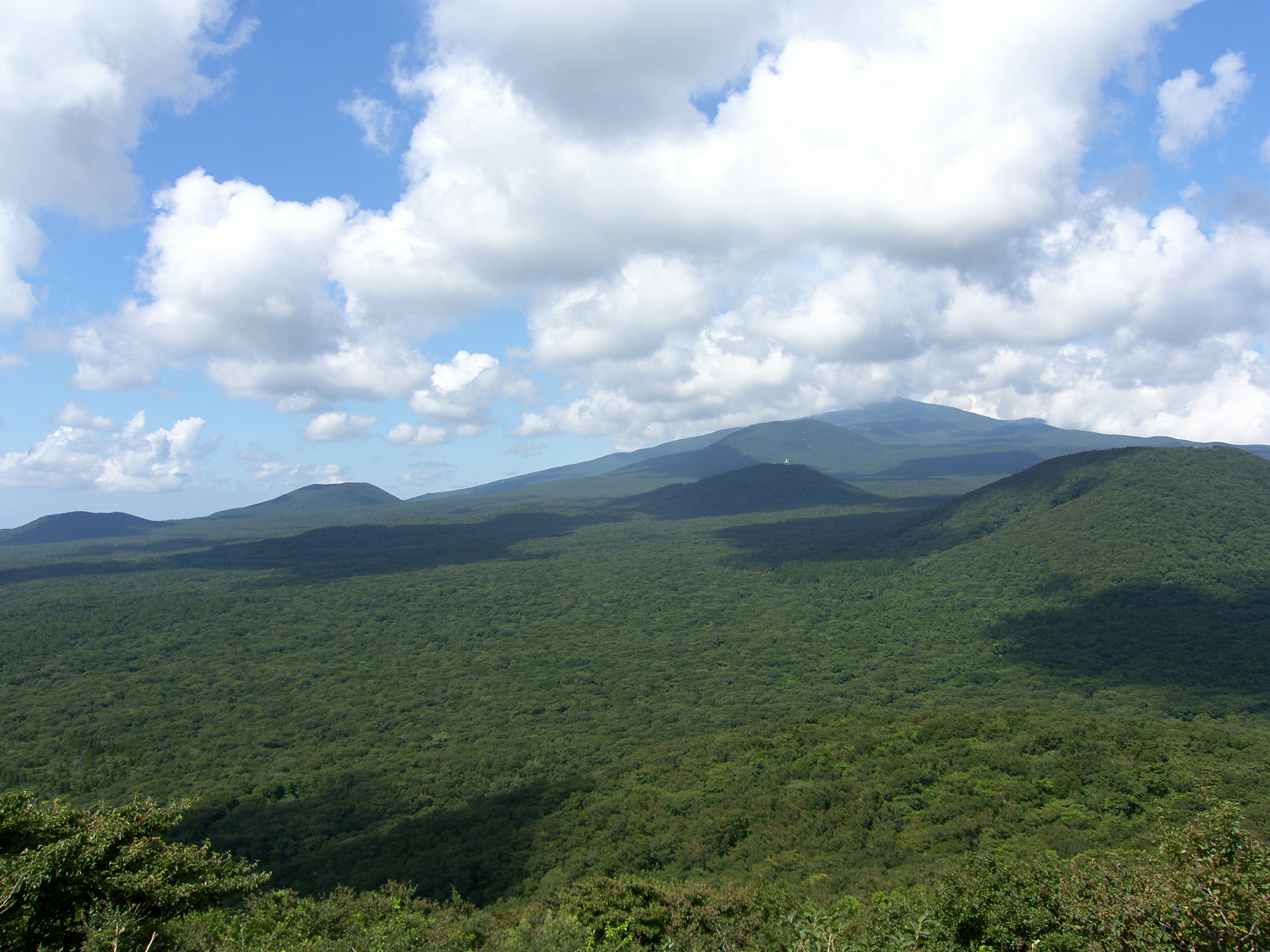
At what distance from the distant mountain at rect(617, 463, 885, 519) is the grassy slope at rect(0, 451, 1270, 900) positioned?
47.5 meters

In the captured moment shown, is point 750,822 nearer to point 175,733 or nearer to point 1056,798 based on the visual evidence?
point 1056,798

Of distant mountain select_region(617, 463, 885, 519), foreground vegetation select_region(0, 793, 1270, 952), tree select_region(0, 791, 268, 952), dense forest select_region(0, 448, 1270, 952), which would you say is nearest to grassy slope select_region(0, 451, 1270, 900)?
dense forest select_region(0, 448, 1270, 952)

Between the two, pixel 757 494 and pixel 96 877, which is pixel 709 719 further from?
pixel 757 494

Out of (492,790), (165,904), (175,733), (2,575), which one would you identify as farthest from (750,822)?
(2,575)

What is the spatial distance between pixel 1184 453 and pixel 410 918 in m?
118

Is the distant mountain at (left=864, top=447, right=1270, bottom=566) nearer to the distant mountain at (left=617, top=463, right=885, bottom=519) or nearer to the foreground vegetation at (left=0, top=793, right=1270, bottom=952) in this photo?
the distant mountain at (left=617, top=463, right=885, bottom=519)

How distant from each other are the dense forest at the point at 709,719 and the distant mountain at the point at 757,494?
44313mm

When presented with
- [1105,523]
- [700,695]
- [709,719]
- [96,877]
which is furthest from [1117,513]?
[96,877]

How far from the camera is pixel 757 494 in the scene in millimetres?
179625

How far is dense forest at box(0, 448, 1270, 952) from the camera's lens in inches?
842

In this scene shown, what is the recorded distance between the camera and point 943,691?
58969 millimetres

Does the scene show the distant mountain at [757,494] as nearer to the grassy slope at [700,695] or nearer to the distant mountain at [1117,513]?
the grassy slope at [700,695]

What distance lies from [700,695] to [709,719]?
657cm

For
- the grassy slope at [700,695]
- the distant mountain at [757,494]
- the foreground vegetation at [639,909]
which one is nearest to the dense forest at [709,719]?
the foreground vegetation at [639,909]
